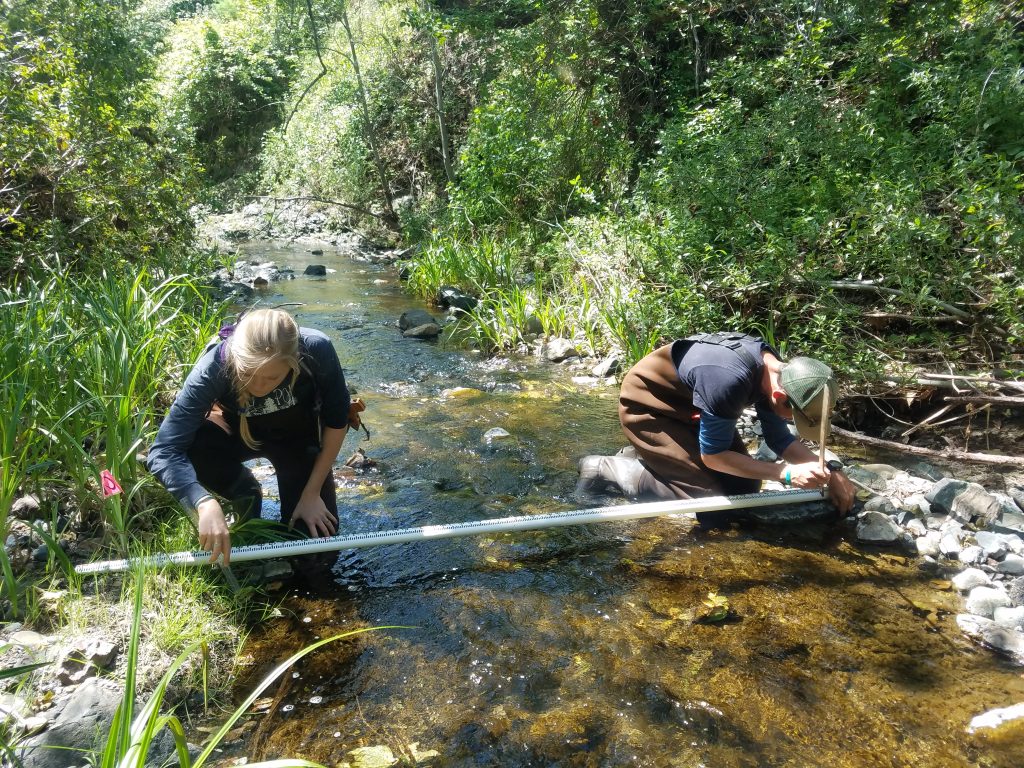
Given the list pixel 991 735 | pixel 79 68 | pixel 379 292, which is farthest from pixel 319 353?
pixel 379 292

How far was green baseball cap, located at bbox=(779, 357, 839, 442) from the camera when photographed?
8.33ft

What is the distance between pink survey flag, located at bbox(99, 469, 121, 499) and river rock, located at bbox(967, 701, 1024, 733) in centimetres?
310

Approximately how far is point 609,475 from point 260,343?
215cm

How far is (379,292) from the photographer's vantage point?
33.5ft

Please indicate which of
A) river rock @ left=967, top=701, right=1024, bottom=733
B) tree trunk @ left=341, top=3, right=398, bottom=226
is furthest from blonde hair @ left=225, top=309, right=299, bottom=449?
tree trunk @ left=341, top=3, right=398, bottom=226

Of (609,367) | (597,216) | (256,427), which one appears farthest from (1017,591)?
(597,216)

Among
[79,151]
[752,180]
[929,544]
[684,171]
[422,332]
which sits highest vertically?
[79,151]

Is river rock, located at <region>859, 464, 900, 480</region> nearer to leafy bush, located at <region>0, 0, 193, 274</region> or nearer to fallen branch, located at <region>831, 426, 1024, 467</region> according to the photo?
fallen branch, located at <region>831, 426, 1024, 467</region>

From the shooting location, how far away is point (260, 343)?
231cm

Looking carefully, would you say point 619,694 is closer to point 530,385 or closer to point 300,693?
point 300,693

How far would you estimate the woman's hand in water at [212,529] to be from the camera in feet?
7.64

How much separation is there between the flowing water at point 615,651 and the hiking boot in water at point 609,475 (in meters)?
0.20

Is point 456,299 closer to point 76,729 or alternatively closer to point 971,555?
point 971,555

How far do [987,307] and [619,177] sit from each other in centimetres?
510
